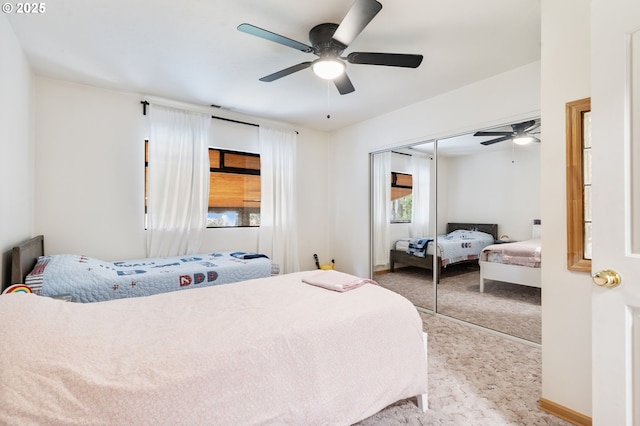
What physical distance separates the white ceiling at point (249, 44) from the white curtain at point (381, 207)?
1.00m

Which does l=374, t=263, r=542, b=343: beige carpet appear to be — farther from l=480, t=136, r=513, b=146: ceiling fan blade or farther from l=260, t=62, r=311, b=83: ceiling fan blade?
l=260, t=62, r=311, b=83: ceiling fan blade

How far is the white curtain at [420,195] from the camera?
3.69 m

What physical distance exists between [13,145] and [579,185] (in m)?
3.86

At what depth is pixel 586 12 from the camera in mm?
1633

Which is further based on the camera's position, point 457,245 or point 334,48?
point 457,245

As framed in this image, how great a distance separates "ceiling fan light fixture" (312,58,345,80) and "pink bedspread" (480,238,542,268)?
7.55 ft

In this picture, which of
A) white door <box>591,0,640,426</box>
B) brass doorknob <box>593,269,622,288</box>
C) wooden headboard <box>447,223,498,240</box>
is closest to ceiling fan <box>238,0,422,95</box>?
white door <box>591,0,640,426</box>

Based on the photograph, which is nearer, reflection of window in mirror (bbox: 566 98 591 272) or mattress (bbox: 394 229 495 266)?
reflection of window in mirror (bbox: 566 98 591 272)

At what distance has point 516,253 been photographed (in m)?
3.00

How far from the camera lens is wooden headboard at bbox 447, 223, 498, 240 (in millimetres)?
3170

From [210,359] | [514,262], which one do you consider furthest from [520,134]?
[210,359]

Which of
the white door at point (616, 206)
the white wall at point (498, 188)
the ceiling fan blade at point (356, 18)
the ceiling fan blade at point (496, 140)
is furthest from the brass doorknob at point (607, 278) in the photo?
the ceiling fan blade at point (496, 140)

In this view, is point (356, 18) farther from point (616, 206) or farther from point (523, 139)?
point (523, 139)

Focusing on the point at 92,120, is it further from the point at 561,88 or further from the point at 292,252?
the point at 561,88
